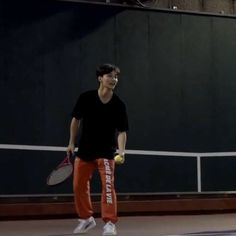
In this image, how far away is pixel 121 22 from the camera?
11.0m

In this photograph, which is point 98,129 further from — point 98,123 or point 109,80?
point 109,80

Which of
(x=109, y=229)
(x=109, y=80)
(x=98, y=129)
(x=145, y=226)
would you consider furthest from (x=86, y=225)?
(x=109, y=80)

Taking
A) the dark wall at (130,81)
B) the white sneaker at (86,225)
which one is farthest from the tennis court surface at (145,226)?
the dark wall at (130,81)

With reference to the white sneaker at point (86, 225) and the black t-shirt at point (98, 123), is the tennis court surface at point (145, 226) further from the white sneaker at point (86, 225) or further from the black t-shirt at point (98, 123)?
the black t-shirt at point (98, 123)

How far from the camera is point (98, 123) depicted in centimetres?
762

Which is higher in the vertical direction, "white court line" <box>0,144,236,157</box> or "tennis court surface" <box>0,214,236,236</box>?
"white court line" <box>0,144,236,157</box>

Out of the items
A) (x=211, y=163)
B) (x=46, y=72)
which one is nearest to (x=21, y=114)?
(x=46, y=72)

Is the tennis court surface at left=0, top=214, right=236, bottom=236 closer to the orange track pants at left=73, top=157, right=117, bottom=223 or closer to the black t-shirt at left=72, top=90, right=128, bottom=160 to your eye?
the orange track pants at left=73, top=157, right=117, bottom=223

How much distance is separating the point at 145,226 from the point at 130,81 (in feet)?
9.58

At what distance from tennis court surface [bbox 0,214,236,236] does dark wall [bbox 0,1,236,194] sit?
90 centimetres

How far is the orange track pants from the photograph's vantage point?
7.47 metres

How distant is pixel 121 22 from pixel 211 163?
291 centimetres

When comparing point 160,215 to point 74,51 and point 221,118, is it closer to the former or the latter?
point 221,118

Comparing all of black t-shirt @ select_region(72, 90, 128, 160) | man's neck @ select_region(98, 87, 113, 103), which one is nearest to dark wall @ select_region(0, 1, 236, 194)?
black t-shirt @ select_region(72, 90, 128, 160)
